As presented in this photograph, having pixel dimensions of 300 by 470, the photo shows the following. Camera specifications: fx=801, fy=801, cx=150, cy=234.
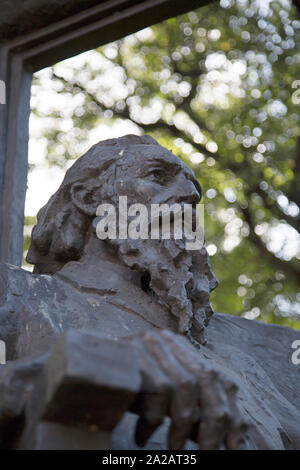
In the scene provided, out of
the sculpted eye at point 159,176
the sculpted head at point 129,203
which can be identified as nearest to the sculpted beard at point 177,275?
the sculpted head at point 129,203

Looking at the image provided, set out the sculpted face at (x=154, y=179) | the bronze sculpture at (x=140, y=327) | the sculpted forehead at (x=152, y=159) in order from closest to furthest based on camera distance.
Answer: the bronze sculpture at (x=140, y=327) < the sculpted face at (x=154, y=179) < the sculpted forehead at (x=152, y=159)

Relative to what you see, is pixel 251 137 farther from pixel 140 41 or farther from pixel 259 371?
pixel 259 371

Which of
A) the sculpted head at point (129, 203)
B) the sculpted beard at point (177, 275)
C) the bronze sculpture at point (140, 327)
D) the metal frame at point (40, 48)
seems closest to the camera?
the bronze sculpture at point (140, 327)

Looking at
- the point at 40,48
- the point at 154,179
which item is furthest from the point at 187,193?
the point at 40,48

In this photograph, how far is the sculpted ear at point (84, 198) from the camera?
368cm

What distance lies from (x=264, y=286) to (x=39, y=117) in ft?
10.1

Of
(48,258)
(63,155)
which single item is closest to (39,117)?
(63,155)

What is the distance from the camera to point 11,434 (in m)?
2.16

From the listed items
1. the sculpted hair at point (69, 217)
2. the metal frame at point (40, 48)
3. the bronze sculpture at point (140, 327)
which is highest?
the metal frame at point (40, 48)

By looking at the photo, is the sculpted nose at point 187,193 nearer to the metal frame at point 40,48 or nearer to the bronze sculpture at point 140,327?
the bronze sculpture at point 140,327

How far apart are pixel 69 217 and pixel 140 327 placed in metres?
0.74

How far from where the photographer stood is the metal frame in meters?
4.37

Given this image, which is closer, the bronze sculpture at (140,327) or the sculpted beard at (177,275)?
the bronze sculpture at (140,327)

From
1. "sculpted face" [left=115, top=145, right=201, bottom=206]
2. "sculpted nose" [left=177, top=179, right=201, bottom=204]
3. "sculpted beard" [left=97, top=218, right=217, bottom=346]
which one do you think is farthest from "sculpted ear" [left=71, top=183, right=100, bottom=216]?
"sculpted nose" [left=177, top=179, right=201, bottom=204]
